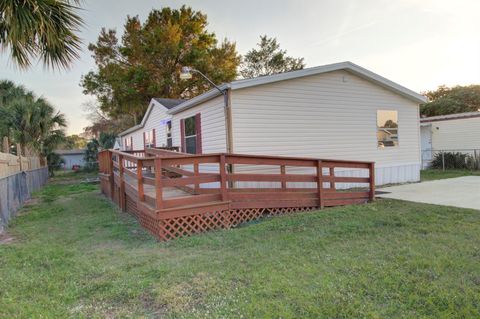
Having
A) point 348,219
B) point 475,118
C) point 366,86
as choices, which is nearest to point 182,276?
point 348,219

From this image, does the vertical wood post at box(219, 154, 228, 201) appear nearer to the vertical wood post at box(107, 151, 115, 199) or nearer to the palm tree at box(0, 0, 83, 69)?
the palm tree at box(0, 0, 83, 69)

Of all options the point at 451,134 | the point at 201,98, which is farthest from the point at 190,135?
the point at 451,134

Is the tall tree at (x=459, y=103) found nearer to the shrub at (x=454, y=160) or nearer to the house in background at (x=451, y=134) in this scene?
the house in background at (x=451, y=134)

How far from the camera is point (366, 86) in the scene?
33.2 ft

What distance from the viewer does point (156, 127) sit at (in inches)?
568

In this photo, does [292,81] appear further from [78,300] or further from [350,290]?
[78,300]

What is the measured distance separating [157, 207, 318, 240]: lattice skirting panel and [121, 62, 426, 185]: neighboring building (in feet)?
7.21

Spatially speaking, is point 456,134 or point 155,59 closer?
point 456,134

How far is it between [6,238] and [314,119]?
7600mm

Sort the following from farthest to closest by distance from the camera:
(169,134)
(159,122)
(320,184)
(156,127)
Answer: (156,127) < (159,122) < (169,134) < (320,184)

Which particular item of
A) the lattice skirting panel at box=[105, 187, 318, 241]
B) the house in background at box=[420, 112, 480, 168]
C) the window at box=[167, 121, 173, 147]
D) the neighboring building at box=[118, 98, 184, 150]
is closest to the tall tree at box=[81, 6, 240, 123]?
the neighboring building at box=[118, 98, 184, 150]

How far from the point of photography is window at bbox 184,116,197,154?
10111mm

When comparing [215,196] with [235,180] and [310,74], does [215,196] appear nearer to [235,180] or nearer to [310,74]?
[235,180]

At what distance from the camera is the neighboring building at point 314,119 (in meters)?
8.09
